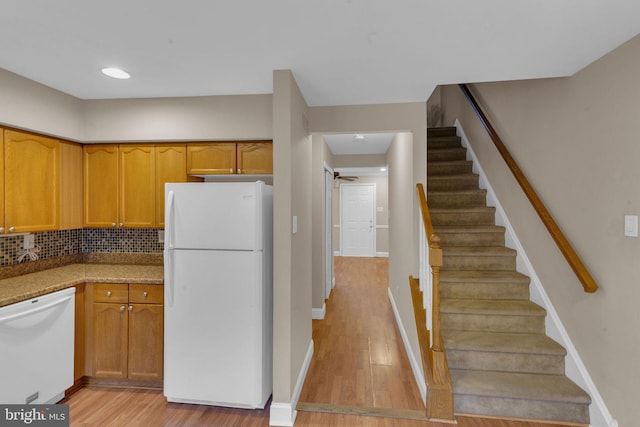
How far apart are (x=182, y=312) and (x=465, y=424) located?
209cm

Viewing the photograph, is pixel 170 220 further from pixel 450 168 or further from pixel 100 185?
pixel 450 168

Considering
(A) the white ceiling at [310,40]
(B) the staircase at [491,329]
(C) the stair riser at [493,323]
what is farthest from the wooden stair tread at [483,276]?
(A) the white ceiling at [310,40]

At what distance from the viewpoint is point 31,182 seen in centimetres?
235

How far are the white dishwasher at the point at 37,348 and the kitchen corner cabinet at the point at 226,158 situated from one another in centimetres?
134

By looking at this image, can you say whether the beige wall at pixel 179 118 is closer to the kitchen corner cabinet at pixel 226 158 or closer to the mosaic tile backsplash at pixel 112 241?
the kitchen corner cabinet at pixel 226 158

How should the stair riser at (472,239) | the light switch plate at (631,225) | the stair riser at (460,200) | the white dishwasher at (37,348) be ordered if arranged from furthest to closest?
the stair riser at (460,200) < the stair riser at (472,239) < the white dishwasher at (37,348) < the light switch plate at (631,225)

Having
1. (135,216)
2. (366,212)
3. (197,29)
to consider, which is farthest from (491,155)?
(366,212)

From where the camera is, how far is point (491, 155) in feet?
11.1

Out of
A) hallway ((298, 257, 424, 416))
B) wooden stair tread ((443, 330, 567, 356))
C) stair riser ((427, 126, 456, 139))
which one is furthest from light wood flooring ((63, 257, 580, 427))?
stair riser ((427, 126, 456, 139))

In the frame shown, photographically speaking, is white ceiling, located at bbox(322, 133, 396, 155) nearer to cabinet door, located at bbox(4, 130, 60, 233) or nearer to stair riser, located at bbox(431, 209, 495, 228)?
stair riser, located at bbox(431, 209, 495, 228)

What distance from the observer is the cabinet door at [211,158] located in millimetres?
2701

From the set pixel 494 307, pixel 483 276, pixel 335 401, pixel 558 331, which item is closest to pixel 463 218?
pixel 483 276

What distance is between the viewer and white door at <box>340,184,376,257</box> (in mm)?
8609

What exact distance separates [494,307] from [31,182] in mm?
3788
